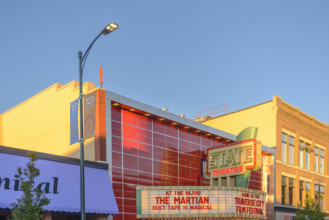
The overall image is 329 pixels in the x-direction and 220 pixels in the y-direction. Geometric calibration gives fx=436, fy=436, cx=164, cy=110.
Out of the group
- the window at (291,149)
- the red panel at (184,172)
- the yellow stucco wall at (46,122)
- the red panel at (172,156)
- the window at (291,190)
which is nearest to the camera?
the yellow stucco wall at (46,122)

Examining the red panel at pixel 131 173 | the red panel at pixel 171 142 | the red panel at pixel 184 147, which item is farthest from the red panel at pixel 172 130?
the red panel at pixel 131 173

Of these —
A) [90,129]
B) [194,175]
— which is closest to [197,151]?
[194,175]

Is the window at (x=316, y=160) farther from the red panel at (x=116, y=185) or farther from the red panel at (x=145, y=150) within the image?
the red panel at (x=116, y=185)

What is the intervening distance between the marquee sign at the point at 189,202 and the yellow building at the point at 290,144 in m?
16.0

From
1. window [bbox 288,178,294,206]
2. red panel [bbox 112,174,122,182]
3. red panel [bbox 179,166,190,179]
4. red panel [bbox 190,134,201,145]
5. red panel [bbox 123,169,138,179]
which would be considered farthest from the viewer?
window [bbox 288,178,294,206]

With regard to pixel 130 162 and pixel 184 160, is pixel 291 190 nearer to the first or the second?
pixel 184 160

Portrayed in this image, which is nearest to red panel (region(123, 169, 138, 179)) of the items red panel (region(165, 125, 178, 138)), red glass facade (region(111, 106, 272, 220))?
red glass facade (region(111, 106, 272, 220))

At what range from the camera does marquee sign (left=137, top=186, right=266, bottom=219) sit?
25.5m

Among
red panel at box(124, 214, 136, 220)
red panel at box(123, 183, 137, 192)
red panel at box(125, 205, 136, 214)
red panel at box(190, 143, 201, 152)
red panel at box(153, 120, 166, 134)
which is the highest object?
red panel at box(153, 120, 166, 134)

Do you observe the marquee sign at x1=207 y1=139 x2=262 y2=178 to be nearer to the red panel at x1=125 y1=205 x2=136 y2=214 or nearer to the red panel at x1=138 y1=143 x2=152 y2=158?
the red panel at x1=138 y1=143 x2=152 y2=158

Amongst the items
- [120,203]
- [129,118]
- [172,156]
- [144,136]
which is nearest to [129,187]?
[120,203]

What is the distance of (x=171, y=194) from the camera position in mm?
25969

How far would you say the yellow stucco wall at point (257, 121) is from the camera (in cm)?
4266

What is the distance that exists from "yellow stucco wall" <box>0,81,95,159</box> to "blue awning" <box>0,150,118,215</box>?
2315 mm
